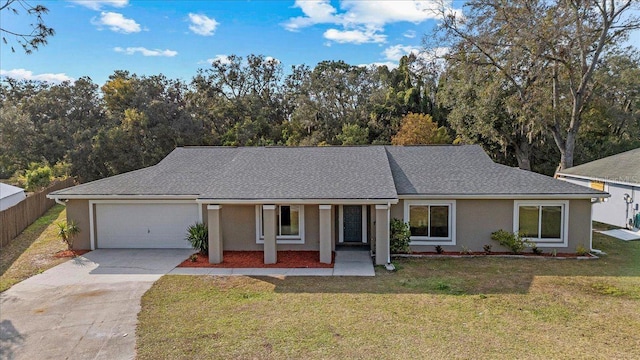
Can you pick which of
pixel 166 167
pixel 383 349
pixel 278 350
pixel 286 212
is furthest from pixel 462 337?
pixel 166 167

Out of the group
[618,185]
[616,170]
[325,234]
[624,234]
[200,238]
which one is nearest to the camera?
[325,234]

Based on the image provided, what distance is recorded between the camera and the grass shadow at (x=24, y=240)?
1288cm

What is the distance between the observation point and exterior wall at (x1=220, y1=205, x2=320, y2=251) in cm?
1366

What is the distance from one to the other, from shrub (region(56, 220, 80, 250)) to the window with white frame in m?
6.53

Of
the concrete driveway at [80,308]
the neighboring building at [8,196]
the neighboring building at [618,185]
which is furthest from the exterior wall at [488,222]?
the neighboring building at [8,196]

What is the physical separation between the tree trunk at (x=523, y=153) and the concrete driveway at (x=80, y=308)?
2854cm

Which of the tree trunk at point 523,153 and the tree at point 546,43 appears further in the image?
the tree trunk at point 523,153

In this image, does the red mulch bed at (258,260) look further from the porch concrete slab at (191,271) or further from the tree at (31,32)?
the tree at (31,32)

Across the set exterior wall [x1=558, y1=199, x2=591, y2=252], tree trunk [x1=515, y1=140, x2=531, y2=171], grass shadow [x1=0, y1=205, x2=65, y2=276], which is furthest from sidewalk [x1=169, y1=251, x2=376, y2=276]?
tree trunk [x1=515, y1=140, x2=531, y2=171]

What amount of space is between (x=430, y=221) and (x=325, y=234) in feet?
12.7

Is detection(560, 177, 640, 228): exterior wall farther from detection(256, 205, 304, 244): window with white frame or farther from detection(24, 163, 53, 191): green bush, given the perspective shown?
detection(24, 163, 53, 191): green bush

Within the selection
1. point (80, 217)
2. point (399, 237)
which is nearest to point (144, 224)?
point (80, 217)

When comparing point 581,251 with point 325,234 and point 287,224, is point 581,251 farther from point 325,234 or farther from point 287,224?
point 287,224

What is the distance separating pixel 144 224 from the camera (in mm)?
14227
